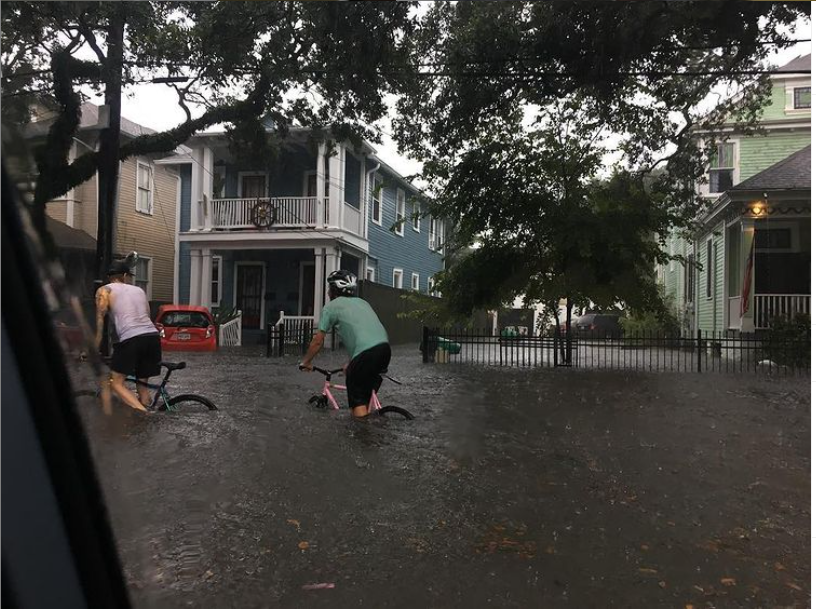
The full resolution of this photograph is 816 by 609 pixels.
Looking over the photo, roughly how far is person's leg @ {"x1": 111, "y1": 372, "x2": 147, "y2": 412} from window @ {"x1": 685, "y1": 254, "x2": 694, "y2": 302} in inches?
364

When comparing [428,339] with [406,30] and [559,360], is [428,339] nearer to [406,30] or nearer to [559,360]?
[559,360]

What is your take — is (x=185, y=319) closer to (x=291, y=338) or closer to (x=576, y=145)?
(x=291, y=338)

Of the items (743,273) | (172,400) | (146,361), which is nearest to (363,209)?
(172,400)

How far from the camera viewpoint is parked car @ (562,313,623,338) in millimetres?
11439

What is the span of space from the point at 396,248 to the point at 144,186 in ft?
17.2

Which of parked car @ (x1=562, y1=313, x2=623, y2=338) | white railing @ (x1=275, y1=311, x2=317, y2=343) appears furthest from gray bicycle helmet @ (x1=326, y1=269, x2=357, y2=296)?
parked car @ (x1=562, y1=313, x2=623, y2=338)

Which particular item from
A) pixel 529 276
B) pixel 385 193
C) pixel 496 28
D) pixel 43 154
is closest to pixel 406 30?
pixel 496 28

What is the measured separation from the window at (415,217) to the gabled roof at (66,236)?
6489 mm

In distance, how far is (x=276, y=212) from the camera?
22.1 ft

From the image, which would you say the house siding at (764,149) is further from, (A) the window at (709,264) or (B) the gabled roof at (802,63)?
(A) the window at (709,264)

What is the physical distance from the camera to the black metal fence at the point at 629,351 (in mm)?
10961

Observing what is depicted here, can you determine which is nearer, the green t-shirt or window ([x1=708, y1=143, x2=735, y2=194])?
the green t-shirt

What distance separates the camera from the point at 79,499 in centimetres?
193

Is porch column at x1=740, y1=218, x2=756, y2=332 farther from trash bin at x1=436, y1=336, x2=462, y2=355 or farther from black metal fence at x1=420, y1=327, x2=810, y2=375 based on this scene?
trash bin at x1=436, y1=336, x2=462, y2=355
